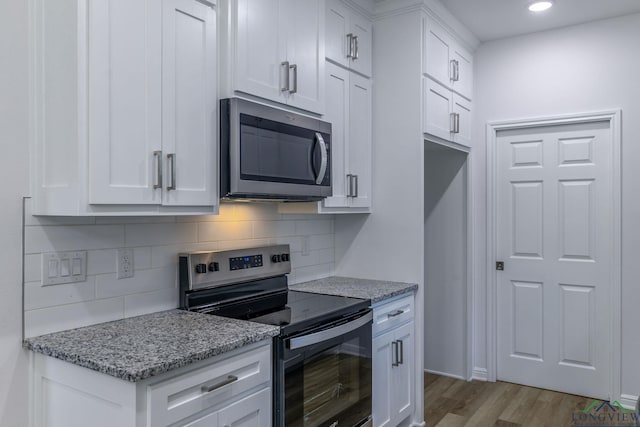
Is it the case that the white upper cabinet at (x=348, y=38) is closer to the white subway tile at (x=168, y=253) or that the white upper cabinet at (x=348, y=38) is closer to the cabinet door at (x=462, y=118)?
the cabinet door at (x=462, y=118)

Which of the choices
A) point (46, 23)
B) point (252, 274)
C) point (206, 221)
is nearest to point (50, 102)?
point (46, 23)

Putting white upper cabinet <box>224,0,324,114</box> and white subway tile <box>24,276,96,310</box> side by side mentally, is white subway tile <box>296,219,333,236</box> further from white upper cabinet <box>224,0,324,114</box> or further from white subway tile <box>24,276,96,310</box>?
white subway tile <box>24,276,96,310</box>

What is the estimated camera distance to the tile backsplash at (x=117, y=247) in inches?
68.8

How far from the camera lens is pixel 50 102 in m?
1.69

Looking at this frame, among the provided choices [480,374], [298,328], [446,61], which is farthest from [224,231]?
[480,374]

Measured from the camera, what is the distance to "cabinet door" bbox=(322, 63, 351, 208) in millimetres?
2742

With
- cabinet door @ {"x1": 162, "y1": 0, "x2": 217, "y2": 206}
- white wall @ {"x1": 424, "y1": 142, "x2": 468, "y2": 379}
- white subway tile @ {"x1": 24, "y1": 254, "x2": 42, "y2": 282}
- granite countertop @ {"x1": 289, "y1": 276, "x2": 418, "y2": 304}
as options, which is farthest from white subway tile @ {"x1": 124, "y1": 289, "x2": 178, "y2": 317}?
white wall @ {"x1": 424, "y1": 142, "x2": 468, "y2": 379}

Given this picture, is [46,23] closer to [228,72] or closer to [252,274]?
[228,72]

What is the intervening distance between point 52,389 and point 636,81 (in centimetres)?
370

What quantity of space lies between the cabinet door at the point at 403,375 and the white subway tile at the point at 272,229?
0.85 m

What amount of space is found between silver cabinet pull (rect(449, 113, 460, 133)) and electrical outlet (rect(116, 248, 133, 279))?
7.49ft

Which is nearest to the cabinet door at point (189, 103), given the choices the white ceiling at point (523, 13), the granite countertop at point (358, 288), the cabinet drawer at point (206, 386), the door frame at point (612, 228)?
the cabinet drawer at point (206, 386)

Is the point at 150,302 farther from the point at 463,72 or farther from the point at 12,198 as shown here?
the point at 463,72

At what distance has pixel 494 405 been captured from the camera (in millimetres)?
3344
